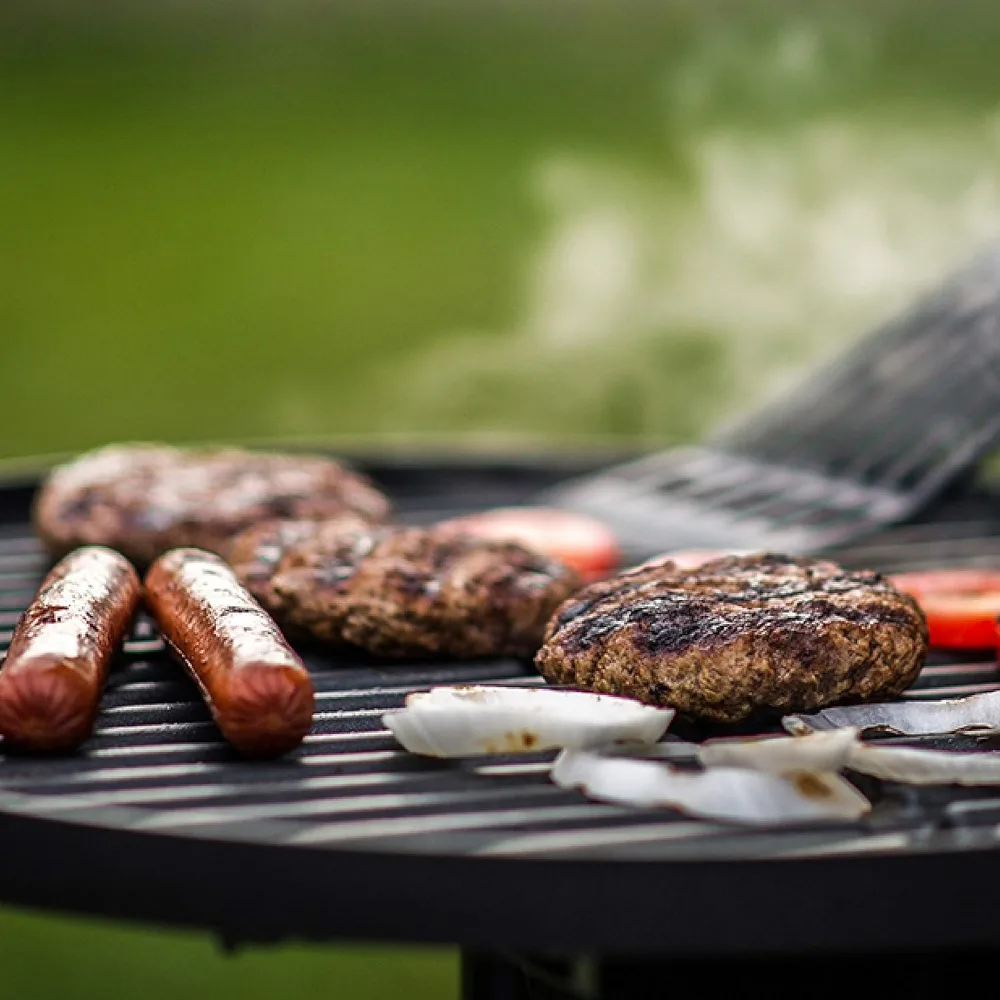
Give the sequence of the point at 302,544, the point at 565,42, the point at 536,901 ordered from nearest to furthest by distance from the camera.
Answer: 1. the point at 536,901
2. the point at 302,544
3. the point at 565,42

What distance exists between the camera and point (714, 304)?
987 cm

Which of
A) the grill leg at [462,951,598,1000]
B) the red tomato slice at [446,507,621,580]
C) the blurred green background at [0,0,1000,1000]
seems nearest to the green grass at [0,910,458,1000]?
the blurred green background at [0,0,1000,1000]

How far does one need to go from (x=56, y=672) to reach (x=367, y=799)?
450 millimetres

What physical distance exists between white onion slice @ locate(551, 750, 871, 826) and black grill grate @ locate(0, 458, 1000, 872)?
22 mm

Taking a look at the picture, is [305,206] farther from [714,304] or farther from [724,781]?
[724,781]

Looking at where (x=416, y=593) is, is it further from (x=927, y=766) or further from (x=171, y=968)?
(x=171, y=968)

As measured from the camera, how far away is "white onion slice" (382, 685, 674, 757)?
205 centimetres

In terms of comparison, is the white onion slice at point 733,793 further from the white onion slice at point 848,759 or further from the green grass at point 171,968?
the green grass at point 171,968

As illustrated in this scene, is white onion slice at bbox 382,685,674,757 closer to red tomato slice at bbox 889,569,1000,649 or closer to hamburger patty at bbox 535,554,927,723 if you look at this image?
hamburger patty at bbox 535,554,927,723

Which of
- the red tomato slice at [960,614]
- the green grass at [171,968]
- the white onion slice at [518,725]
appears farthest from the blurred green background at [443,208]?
the white onion slice at [518,725]

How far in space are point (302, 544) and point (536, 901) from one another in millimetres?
1377

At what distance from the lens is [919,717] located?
87.7 inches

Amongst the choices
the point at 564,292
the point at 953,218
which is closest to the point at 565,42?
the point at 564,292

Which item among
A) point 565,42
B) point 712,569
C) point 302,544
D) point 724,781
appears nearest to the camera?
point 724,781
